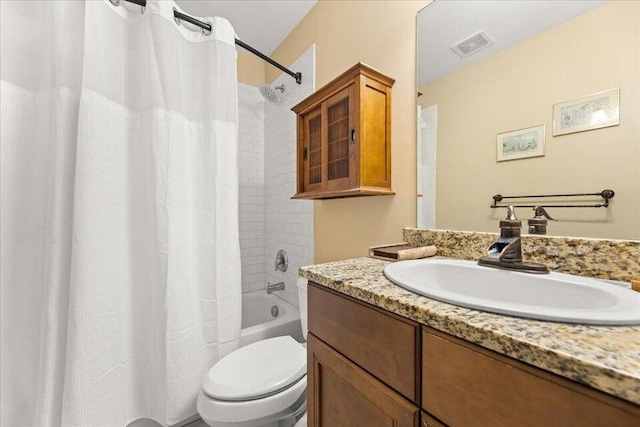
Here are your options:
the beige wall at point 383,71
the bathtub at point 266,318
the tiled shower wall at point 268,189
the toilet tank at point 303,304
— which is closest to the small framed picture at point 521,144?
the beige wall at point 383,71

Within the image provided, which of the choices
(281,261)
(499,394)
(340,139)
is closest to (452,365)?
(499,394)

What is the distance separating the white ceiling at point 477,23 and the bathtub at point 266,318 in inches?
57.8

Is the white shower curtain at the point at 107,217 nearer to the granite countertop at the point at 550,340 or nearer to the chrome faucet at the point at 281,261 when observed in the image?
the chrome faucet at the point at 281,261

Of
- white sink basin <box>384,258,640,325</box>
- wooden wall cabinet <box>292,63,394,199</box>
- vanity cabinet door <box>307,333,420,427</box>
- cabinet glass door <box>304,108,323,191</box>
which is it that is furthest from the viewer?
cabinet glass door <box>304,108,323,191</box>

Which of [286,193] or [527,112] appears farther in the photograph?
[286,193]

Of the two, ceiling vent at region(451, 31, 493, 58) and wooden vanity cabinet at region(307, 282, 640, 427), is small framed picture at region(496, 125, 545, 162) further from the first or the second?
wooden vanity cabinet at region(307, 282, 640, 427)

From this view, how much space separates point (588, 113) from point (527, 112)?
0.14 meters

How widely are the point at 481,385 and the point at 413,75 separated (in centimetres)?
113

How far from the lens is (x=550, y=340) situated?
0.36m

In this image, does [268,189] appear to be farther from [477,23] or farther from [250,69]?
[477,23]

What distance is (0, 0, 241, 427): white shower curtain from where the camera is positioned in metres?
0.94

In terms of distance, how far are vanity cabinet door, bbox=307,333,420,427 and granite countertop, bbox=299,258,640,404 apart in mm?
174

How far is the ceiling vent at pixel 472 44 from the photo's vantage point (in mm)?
930

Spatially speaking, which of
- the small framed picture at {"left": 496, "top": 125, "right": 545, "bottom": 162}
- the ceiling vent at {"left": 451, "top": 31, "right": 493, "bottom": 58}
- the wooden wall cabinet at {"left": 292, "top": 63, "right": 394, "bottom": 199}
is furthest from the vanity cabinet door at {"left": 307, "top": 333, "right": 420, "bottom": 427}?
the ceiling vent at {"left": 451, "top": 31, "right": 493, "bottom": 58}
